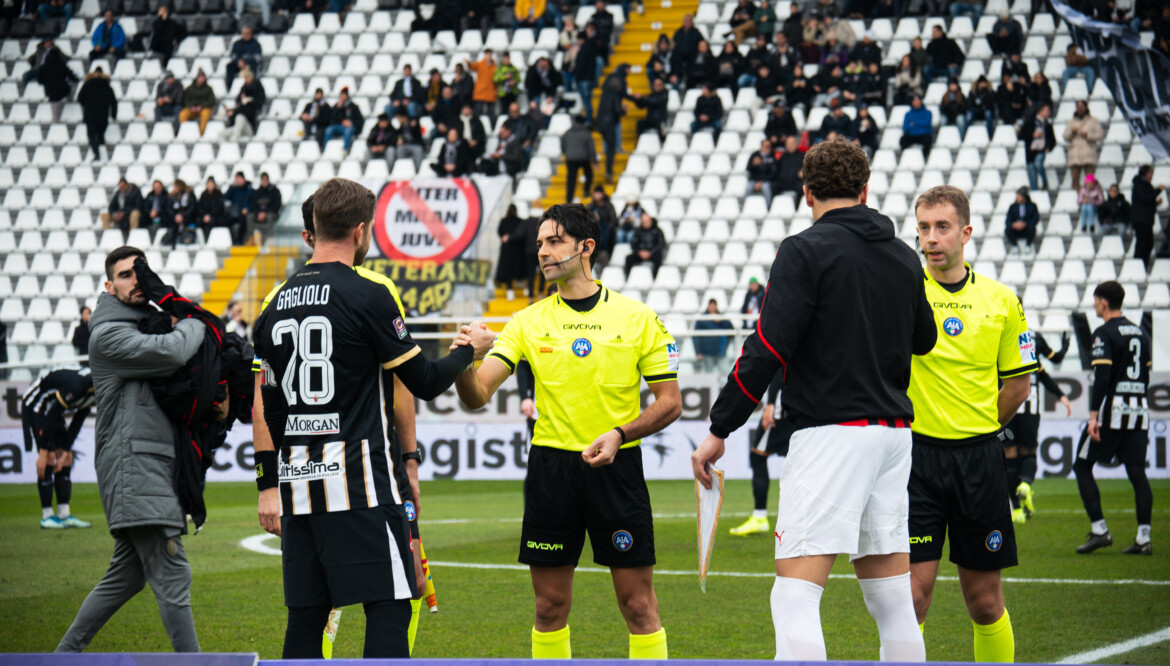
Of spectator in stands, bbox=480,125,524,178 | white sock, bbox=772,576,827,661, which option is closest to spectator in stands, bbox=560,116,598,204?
spectator in stands, bbox=480,125,524,178

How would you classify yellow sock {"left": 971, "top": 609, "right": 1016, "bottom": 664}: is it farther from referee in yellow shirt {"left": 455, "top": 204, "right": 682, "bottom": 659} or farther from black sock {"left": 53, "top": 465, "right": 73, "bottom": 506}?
black sock {"left": 53, "top": 465, "right": 73, "bottom": 506}

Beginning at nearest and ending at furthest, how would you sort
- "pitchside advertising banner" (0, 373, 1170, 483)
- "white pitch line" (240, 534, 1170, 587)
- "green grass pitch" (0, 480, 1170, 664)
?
1. "green grass pitch" (0, 480, 1170, 664)
2. "white pitch line" (240, 534, 1170, 587)
3. "pitchside advertising banner" (0, 373, 1170, 483)

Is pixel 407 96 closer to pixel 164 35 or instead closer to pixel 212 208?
pixel 212 208

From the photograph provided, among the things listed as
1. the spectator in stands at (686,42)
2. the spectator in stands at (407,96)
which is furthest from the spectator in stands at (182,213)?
the spectator in stands at (686,42)

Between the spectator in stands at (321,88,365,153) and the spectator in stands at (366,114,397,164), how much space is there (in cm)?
82

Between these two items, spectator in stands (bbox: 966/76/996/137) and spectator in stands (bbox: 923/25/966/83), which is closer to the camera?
spectator in stands (bbox: 966/76/996/137)

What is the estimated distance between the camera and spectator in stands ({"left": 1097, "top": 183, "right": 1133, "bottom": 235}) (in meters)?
21.7

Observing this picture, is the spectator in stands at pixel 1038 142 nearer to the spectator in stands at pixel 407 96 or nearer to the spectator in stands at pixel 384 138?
the spectator in stands at pixel 407 96

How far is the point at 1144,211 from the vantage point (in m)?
20.8

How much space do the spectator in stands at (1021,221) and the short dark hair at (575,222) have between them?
17.9 metres

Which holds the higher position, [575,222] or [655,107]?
[655,107]

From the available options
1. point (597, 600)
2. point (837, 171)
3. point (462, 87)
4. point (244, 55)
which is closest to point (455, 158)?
point (462, 87)

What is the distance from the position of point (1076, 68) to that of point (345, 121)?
15.1 metres

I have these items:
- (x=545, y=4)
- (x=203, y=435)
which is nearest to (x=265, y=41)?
(x=545, y=4)
